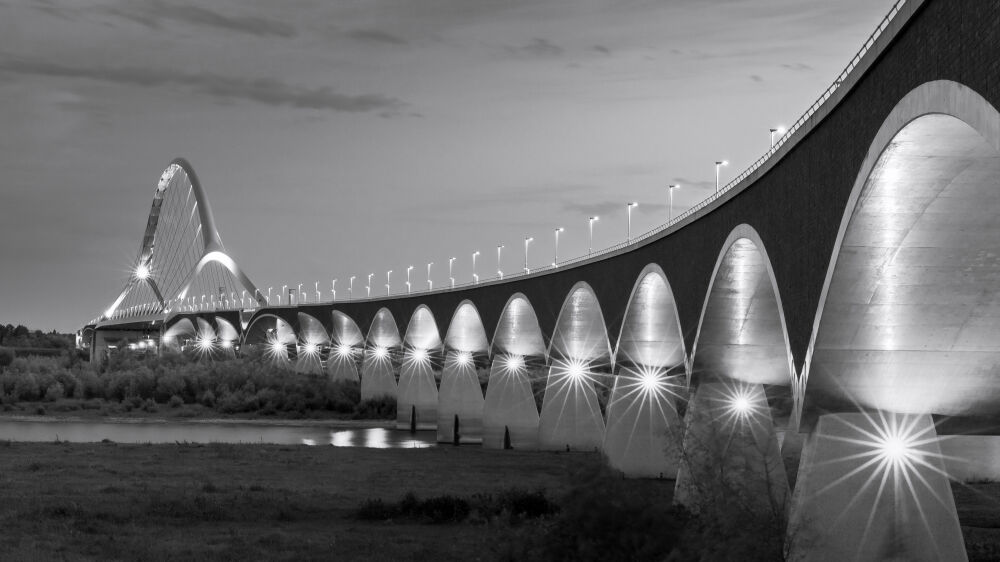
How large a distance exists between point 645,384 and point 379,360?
6514cm

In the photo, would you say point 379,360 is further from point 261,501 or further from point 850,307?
point 850,307

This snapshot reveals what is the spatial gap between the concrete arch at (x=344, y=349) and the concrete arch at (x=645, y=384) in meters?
75.4

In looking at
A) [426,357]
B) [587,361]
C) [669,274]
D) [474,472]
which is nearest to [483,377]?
[426,357]

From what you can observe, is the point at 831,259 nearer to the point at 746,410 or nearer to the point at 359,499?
the point at 746,410

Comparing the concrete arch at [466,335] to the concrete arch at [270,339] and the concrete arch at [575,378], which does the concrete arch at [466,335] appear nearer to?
the concrete arch at [575,378]

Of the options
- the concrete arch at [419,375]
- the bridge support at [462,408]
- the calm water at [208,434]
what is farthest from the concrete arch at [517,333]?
the concrete arch at [419,375]

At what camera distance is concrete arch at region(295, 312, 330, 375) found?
14635 cm

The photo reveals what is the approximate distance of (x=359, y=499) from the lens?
46.3m

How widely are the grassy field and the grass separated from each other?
6 cm

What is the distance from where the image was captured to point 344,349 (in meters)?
136

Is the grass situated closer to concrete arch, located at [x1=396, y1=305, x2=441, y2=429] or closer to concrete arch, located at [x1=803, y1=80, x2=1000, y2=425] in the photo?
concrete arch, located at [x1=803, y1=80, x2=1000, y2=425]

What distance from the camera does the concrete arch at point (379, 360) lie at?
118312mm

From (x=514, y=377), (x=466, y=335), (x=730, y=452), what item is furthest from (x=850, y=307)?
(x=466, y=335)

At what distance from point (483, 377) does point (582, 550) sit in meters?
115
